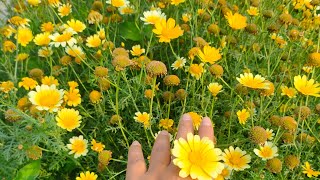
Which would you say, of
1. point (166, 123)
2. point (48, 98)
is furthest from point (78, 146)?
point (166, 123)

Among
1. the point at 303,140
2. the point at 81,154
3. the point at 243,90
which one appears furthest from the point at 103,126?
the point at 303,140

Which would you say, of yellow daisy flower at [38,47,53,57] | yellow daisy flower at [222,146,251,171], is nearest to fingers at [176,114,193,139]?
yellow daisy flower at [222,146,251,171]

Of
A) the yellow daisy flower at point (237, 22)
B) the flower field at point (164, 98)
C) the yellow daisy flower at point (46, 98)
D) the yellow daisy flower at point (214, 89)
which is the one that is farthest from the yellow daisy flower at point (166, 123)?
the yellow daisy flower at point (237, 22)

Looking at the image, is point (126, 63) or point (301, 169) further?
point (301, 169)

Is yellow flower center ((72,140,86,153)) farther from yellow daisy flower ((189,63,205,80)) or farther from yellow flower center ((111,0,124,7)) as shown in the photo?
yellow flower center ((111,0,124,7))

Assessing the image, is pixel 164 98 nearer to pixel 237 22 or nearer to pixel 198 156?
pixel 237 22

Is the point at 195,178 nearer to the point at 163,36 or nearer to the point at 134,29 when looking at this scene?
the point at 163,36
